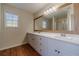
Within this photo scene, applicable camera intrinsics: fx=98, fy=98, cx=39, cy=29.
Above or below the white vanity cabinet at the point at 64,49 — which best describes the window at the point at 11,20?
above

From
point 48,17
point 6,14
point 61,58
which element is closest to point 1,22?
point 6,14

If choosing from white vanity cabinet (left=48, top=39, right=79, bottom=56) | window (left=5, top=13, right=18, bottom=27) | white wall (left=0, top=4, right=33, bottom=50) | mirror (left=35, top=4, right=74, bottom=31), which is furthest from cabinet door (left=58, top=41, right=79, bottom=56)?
window (left=5, top=13, right=18, bottom=27)

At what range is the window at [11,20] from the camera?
6.47 feet

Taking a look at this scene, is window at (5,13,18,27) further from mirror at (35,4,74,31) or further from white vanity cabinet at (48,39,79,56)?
white vanity cabinet at (48,39,79,56)

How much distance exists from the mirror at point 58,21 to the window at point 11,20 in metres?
0.50

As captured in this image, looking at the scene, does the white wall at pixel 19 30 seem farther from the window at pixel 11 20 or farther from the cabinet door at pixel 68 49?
the cabinet door at pixel 68 49

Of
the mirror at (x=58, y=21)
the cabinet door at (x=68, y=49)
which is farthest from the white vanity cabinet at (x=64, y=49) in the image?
the mirror at (x=58, y=21)

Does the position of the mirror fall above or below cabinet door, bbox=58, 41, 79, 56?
above

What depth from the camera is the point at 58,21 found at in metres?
2.21

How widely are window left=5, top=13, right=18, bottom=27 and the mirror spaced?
504 mm

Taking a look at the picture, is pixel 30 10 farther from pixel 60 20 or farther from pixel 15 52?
pixel 15 52

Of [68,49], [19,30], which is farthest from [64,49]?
[19,30]

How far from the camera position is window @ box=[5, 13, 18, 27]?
1.97 m

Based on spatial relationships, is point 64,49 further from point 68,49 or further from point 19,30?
point 19,30
